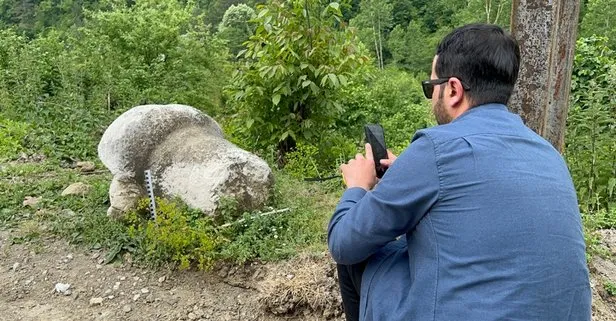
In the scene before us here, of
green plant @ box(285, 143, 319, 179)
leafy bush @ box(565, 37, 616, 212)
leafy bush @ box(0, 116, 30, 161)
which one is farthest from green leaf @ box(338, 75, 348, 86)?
leafy bush @ box(0, 116, 30, 161)

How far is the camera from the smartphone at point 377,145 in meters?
2.04

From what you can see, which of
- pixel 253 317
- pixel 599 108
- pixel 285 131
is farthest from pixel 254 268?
pixel 599 108

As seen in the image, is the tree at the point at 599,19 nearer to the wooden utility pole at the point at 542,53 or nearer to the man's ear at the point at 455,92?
the wooden utility pole at the point at 542,53

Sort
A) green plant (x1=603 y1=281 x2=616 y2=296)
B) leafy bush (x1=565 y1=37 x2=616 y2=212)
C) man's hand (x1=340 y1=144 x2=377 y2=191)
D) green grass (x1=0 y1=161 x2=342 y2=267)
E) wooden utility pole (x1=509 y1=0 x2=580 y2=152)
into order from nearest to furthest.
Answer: man's hand (x1=340 y1=144 x2=377 y2=191), wooden utility pole (x1=509 y1=0 x2=580 y2=152), green plant (x1=603 y1=281 x2=616 y2=296), green grass (x1=0 y1=161 x2=342 y2=267), leafy bush (x1=565 y1=37 x2=616 y2=212)

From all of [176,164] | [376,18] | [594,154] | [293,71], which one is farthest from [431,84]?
[376,18]

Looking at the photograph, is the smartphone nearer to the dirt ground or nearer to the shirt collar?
the shirt collar

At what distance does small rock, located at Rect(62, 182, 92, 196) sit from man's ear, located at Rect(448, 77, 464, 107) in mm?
3726

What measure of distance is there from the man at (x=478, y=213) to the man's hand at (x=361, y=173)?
26 cm

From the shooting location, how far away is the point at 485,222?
1.48m

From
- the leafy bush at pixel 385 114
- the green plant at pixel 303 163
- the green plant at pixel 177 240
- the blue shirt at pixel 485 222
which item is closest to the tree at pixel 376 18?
the leafy bush at pixel 385 114

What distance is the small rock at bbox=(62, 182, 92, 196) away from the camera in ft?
15.1

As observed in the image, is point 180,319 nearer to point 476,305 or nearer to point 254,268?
point 254,268

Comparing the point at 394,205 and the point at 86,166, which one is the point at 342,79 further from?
the point at 394,205

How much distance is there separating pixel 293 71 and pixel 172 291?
2091 mm
